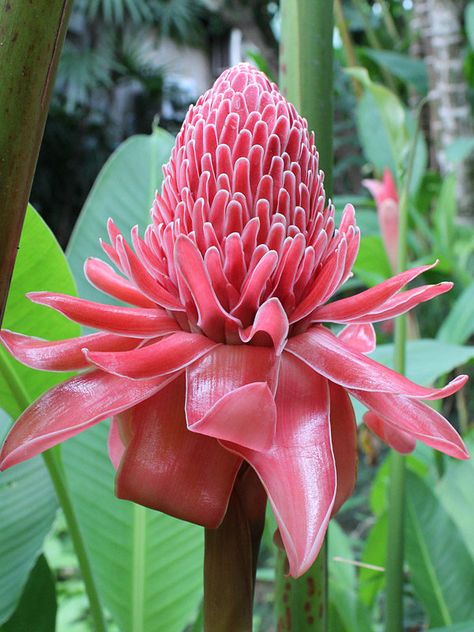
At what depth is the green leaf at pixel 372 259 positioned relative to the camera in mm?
950

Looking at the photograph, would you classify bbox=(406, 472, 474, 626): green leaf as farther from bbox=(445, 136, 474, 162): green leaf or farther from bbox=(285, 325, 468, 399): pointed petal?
bbox=(445, 136, 474, 162): green leaf

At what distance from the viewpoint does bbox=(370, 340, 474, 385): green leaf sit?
1.73 feet

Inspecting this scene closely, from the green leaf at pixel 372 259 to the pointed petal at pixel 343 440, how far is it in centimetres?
73

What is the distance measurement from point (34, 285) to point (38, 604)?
0.17 m

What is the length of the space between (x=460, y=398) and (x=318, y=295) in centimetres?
118

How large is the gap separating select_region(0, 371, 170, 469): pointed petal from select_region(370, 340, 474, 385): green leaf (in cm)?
35

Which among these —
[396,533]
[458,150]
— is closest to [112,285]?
[396,533]

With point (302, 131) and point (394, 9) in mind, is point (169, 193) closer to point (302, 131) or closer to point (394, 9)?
point (302, 131)

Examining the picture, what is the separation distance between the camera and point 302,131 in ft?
0.86

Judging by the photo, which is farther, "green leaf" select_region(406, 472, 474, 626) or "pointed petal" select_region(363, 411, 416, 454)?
"green leaf" select_region(406, 472, 474, 626)

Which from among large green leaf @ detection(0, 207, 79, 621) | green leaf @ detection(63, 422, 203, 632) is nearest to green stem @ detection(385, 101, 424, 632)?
green leaf @ detection(63, 422, 203, 632)

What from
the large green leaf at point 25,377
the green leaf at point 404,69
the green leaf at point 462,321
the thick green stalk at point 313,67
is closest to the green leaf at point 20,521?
the large green leaf at point 25,377

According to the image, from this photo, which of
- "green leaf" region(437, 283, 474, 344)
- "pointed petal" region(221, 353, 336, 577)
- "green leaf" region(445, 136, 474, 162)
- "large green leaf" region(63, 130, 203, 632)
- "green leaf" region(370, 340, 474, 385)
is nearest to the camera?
"pointed petal" region(221, 353, 336, 577)

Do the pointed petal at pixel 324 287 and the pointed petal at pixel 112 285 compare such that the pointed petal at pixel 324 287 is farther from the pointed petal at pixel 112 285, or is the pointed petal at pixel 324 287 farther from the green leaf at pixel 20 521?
the green leaf at pixel 20 521
